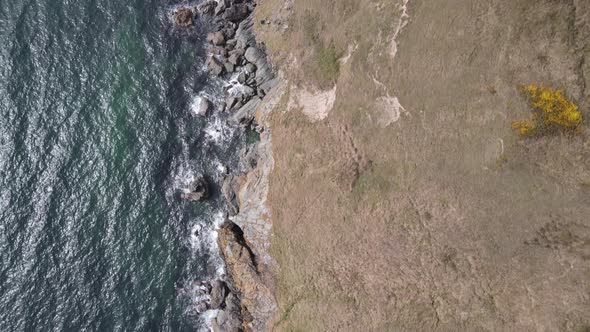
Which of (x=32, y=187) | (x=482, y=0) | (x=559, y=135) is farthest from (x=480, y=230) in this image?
(x=32, y=187)

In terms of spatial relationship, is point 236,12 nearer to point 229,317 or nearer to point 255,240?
point 255,240

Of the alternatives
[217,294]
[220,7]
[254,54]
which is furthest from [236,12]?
[217,294]

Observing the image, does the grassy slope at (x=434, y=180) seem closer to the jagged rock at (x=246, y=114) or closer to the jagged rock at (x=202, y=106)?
the jagged rock at (x=246, y=114)

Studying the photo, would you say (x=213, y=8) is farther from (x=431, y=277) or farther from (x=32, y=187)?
(x=431, y=277)

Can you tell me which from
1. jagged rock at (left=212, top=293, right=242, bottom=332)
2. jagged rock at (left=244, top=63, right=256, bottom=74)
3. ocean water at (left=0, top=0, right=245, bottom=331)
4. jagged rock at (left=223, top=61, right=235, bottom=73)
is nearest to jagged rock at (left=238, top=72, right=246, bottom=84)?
jagged rock at (left=244, top=63, right=256, bottom=74)

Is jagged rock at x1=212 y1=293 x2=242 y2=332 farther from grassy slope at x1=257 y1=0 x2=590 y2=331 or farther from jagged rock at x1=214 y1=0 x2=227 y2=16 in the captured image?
jagged rock at x1=214 y1=0 x2=227 y2=16

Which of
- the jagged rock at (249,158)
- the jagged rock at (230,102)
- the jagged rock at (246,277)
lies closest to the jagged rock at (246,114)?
the jagged rock at (230,102)
